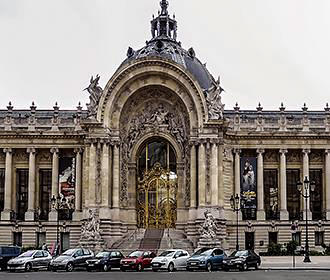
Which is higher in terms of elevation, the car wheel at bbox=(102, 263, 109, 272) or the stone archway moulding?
the stone archway moulding

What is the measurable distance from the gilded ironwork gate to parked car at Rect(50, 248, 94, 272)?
19534mm

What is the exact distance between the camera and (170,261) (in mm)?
47125

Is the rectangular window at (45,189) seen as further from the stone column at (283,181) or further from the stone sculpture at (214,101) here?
the stone column at (283,181)

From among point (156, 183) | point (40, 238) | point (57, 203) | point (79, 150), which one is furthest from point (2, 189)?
point (156, 183)

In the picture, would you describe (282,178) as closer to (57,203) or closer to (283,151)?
(283,151)

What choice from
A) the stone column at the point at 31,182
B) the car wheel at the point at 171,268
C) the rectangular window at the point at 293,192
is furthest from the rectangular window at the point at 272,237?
the car wheel at the point at 171,268

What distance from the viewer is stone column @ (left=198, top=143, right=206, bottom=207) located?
212 ft

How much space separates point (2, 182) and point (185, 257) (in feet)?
96.2

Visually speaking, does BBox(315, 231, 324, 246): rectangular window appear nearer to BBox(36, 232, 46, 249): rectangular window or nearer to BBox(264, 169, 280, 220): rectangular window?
BBox(264, 169, 280, 220): rectangular window

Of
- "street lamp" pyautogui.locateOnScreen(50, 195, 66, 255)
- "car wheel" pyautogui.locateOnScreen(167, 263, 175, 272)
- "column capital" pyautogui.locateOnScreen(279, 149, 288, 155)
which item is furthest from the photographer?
"column capital" pyautogui.locateOnScreen(279, 149, 288, 155)

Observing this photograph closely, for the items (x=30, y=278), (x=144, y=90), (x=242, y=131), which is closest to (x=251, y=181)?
(x=242, y=131)

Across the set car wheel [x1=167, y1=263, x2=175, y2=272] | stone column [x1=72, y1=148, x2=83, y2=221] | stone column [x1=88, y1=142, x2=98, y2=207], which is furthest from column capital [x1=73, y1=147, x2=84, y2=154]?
car wheel [x1=167, y1=263, x2=175, y2=272]

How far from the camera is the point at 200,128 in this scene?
6556cm

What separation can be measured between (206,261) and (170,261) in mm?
2388
